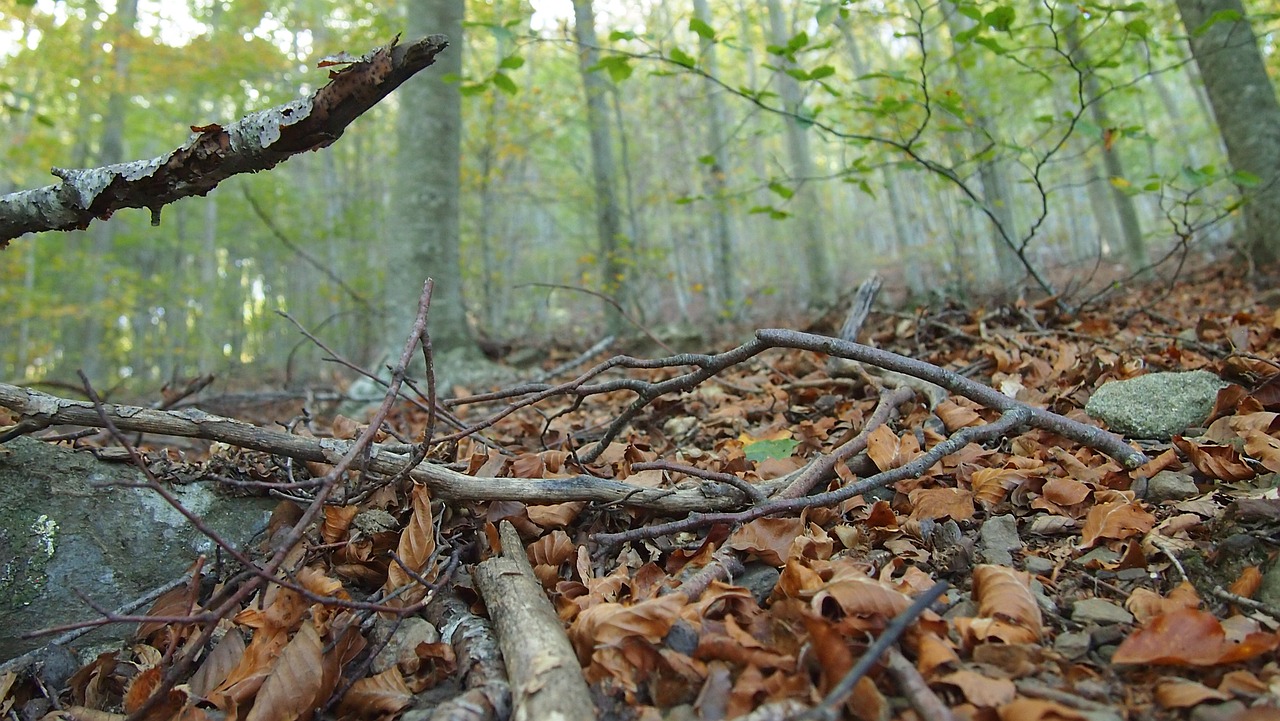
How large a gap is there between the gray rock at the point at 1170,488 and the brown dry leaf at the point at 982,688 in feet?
2.97

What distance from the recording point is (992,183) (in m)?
7.53

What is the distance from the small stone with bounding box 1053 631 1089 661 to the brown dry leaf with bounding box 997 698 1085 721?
21 cm

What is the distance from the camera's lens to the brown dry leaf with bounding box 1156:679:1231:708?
2.99ft

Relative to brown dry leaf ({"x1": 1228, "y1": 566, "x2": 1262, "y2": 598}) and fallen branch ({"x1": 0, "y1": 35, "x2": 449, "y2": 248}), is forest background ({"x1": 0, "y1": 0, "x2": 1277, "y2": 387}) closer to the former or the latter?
fallen branch ({"x1": 0, "y1": 35, "x2": 449, "y2": 248})

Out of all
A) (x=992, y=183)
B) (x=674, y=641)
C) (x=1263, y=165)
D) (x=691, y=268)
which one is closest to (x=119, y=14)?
(x=992, y=183)

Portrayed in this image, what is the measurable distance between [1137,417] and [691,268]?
2320 centimetres

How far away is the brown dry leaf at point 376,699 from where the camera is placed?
1.22 m

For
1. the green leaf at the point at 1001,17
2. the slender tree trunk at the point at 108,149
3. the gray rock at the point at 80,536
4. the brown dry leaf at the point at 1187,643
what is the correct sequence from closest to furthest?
the brown dry leaf at the point at 1187,643 → the gray rock at the point at 80,536 → the green leaf at the point at 1001,17 → the slender tree trunk at the point at 108,149

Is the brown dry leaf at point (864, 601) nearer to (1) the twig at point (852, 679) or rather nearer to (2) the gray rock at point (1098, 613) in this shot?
(1) the twig at point (852, 679)

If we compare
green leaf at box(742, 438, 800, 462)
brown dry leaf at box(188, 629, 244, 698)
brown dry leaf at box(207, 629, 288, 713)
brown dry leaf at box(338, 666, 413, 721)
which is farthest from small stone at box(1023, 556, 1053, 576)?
brown dry leaf at box(188, 629, 244, 698)

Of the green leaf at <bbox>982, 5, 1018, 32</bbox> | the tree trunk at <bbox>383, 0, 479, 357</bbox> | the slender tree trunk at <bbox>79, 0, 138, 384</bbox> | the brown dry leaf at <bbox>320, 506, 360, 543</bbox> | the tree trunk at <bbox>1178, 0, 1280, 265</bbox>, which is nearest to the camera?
the brown dry leaf at <bbox>320, 506, 360, 543</bbox>

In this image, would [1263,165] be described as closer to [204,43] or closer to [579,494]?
[579,494]

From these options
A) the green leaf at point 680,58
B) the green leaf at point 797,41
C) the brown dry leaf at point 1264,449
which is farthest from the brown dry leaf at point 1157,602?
the green leaf at point 680,58

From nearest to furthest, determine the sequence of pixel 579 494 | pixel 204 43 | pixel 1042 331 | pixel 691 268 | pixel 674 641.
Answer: pixel 674 641 → pixel 579 494 → pixel 1042 331 → pixel 204 43 → pixel 691 268
